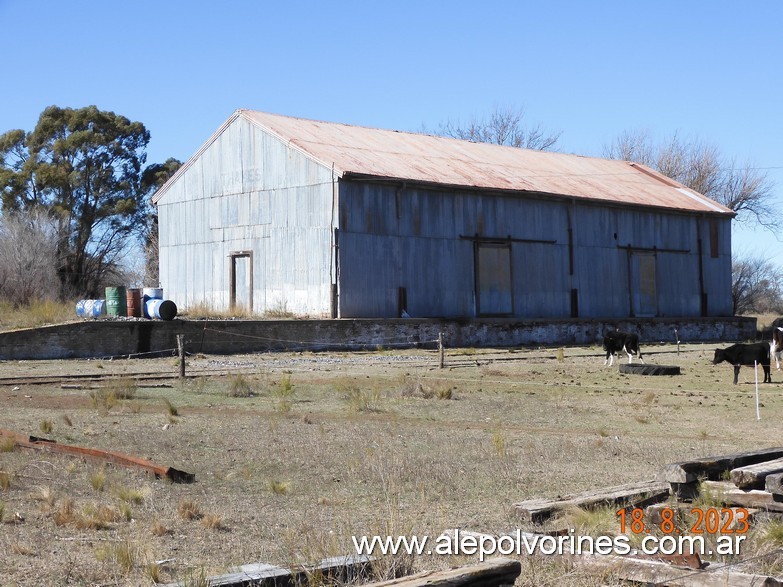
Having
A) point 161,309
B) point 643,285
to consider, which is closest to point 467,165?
point 643,285

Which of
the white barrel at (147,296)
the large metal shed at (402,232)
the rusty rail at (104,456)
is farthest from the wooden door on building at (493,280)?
the rusty rail at (104,456)

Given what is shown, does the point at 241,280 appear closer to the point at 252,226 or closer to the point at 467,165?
the point at 252,226

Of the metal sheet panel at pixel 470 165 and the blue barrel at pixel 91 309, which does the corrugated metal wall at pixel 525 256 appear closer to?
the metal sheet panel at pixel 470 165

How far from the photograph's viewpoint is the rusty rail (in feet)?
37.1

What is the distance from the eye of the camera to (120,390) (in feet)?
62.1

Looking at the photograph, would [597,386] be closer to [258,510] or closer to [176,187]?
[258,510]

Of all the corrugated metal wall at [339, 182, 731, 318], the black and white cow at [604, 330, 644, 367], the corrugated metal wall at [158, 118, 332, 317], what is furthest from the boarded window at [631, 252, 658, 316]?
the black and white cow at [604, 330, 644, 367]

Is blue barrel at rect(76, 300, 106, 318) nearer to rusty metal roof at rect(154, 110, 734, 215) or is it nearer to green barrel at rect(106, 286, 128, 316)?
green barrel at rect(106, 286, 128, 316)

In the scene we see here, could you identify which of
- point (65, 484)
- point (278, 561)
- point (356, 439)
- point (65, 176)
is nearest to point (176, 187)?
point (65, 176)

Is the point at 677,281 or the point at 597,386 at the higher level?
the point at 677,281

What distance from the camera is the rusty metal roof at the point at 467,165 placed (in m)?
38.6

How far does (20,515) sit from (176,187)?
112 ft

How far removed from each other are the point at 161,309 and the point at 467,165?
51.8 feet

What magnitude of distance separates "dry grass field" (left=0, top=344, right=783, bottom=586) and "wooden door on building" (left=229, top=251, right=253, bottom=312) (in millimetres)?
13053
